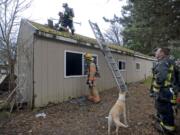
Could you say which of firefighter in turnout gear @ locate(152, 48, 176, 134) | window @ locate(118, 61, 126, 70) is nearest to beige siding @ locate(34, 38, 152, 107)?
firefighter in turnout gear @ locate(152, 48, 176, 134)

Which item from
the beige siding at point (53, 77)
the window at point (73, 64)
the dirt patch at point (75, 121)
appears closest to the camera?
the dirt patch at point (75, 121)

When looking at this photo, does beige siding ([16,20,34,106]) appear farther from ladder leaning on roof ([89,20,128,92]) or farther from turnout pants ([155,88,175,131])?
turnout pants ([155,88,175,131])

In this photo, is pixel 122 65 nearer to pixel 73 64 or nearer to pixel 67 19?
pixel 67 19

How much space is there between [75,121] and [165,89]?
10.1 feet

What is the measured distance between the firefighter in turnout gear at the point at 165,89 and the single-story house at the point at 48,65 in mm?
5024

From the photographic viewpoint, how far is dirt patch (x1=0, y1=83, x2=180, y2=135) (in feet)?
22.9

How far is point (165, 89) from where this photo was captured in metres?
6.14

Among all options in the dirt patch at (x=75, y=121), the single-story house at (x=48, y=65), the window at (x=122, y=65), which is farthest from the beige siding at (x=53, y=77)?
the window at (x=122, y=65)

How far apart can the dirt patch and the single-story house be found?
763 millimetres

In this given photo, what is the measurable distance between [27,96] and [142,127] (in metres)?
4.61

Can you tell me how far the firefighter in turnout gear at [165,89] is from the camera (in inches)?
239

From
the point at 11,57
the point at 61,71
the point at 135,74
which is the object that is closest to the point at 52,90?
the point at 61,71

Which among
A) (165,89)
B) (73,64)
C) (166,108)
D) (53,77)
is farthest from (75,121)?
(73,64)

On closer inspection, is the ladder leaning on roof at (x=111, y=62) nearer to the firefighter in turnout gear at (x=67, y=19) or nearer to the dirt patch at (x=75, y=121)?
the firefighter in turnout gear at (x=67, y=19)
